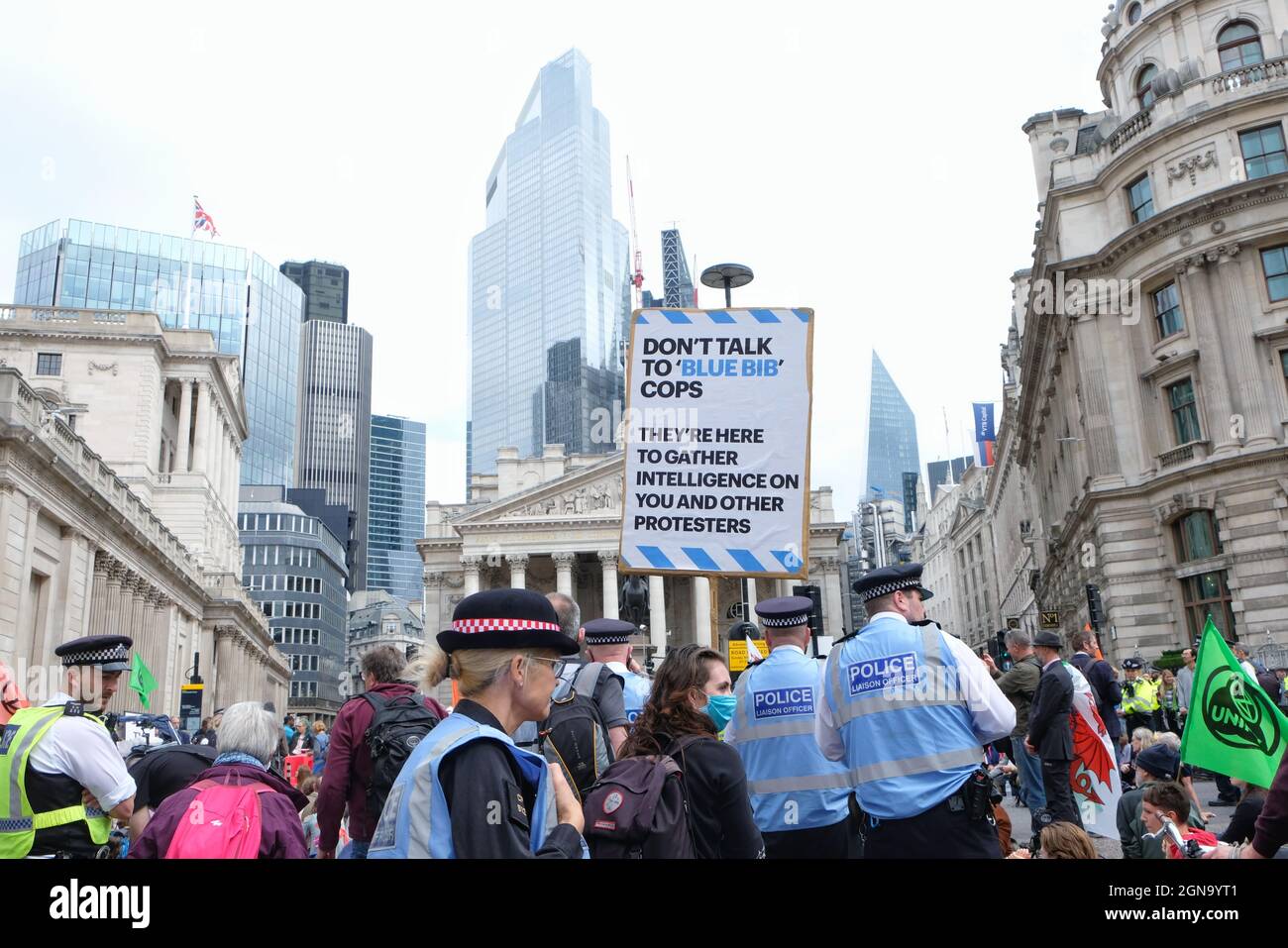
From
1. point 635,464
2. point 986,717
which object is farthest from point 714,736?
point 635,464

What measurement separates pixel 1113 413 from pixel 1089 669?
22.7 m

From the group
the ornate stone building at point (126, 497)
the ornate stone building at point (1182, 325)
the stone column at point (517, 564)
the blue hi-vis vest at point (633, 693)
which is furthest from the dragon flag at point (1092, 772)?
the stone column at point (517, 564)

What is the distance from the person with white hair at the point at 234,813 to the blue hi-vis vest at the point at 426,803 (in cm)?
138

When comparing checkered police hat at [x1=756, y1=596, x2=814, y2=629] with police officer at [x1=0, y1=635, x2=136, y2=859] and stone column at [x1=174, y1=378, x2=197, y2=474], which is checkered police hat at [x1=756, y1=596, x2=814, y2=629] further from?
stone column at [x1=174, y1=378, x2=197, y2=474]

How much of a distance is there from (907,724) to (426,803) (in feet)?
8.51

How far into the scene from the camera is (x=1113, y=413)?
3030cm

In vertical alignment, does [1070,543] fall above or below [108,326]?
below

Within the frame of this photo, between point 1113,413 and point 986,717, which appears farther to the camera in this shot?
point 1113,413

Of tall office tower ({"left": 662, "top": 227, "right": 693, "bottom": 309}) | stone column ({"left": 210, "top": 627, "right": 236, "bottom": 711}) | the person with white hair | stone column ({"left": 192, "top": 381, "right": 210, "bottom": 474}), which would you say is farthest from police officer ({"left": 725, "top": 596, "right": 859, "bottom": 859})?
tall office tower ({"left": 662, "top": 227, "right": 693, "bottom": 309})

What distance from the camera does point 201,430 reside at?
5209 cm

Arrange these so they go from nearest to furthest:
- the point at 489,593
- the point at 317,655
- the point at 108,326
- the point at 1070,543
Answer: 1. the point at 489,593
2. the point at 1070,543
3. the point at 108,326
4. the point at 317,655

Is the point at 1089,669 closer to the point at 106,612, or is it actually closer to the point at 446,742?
the point at 446,742
